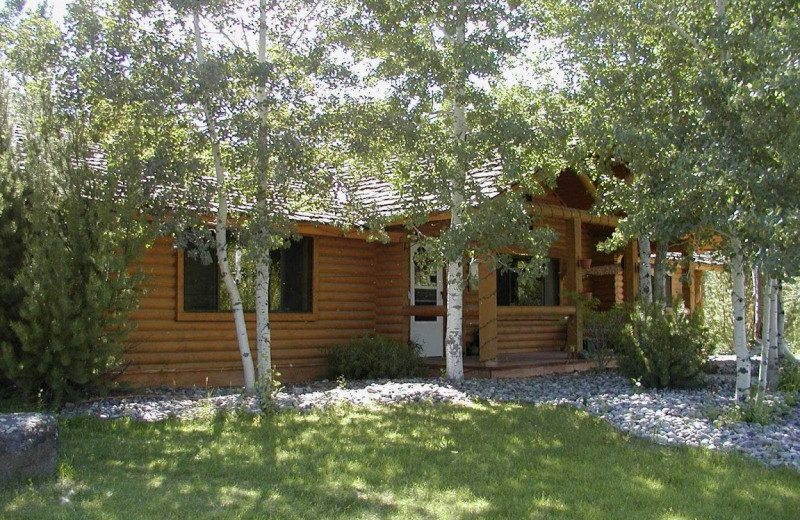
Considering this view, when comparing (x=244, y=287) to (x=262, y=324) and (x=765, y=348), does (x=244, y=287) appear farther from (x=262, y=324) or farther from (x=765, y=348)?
(x=765, y=348)

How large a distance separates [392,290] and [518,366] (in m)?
2.66

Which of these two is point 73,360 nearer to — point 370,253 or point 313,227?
point 313,227

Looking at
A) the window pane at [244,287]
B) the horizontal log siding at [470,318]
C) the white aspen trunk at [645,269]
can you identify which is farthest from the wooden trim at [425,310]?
the white aspen trunk at [645,269]

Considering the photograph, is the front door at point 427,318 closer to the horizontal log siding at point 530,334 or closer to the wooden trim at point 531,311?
the horizontal log siding at point 530,334

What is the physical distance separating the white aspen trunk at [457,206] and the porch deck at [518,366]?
1.10 meters

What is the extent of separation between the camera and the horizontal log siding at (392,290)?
13.6 meters

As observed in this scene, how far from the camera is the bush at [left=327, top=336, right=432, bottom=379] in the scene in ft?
40.0

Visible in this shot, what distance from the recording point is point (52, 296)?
8.34 metres

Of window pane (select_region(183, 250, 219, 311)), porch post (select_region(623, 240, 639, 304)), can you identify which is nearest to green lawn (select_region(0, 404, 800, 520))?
window pane (select_region(183, 250, 219, 311))

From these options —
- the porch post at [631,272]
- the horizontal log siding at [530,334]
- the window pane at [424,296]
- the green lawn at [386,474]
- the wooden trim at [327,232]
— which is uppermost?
the wooden trim at [327,232]

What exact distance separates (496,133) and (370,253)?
4.62 meters

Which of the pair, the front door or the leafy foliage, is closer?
the leafy foliage

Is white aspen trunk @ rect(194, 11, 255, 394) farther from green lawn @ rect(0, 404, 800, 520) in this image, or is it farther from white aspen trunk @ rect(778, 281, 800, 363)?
white aspen trunk @ rect(778, 281, 800, 363)

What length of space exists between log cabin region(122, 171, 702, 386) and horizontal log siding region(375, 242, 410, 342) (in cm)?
2
